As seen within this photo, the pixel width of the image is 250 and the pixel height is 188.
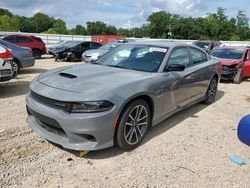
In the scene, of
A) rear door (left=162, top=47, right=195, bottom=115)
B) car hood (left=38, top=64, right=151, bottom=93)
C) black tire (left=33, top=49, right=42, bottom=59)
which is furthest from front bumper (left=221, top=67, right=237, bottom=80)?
black tire (left=33, top=49, right=42, bottom=59)

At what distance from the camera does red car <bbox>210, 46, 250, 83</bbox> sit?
34.3ft

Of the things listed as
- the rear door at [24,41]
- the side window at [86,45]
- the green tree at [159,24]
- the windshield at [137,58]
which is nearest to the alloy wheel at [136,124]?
the windshield at [137,58]

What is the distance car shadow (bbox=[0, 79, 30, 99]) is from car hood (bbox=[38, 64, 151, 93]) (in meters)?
3.21

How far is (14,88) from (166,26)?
90577mm

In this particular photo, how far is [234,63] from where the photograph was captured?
34.4ft

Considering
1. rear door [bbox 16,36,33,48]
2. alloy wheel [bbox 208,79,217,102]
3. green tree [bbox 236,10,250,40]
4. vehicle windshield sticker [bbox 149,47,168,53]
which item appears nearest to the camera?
vehicle windshield sticker [bbox 149,47,168,53]

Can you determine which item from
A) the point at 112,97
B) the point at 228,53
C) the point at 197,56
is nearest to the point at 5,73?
the point at 112,97

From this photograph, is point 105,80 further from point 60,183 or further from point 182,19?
point 182,19

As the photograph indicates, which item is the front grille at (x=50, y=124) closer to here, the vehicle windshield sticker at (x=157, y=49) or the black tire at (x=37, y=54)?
the vehicle windshield sticker at (x=157, y=49)

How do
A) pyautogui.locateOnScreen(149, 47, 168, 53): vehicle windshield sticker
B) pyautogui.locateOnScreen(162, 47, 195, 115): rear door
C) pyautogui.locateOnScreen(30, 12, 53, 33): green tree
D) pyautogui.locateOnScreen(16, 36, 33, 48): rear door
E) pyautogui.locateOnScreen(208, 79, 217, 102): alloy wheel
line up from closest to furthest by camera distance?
pyautogui.locateOnScreen(162, 47, 195, 115): rear door, pyautogui.locateOnScreen(149, 47, 168, 53): vehicle windshield sticker, pyautogui.locateOnScreen(208, 79, 217, 102): alloy wheel, pyautogui.locateOnScreen(16, 36, 33, 48): rear door, pyautogui.locateOnScreen(30, 12, 53, 33): green tree

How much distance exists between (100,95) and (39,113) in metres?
0.91

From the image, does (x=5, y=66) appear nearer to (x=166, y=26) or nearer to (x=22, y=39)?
(x=22, y=39)

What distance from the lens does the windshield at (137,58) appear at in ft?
15.2

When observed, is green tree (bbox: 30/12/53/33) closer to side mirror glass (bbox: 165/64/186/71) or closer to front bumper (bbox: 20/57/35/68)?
front bumper (bbox: 20/57/35/68)
